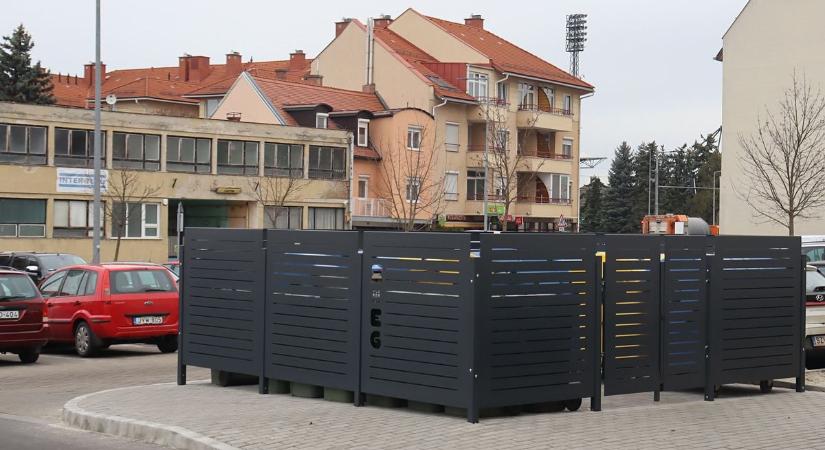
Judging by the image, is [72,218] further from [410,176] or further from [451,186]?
[451,186]

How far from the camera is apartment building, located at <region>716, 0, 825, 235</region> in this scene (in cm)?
5756

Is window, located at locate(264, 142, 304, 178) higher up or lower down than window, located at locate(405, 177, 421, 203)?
higher up

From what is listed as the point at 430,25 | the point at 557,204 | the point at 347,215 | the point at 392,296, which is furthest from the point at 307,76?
the point at 392,296

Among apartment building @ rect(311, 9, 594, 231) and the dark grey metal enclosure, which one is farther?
apartment building @ rect(311, 9, 594, 231)

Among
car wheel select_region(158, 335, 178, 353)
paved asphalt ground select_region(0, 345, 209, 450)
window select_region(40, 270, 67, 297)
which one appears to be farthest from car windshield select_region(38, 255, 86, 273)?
car wheel select_region(158, 335, 178, 353)

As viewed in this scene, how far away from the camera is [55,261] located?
32031mm

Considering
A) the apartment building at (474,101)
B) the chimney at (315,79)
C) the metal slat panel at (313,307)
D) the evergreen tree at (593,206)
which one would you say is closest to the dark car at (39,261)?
the metal slat panel at (313,307)

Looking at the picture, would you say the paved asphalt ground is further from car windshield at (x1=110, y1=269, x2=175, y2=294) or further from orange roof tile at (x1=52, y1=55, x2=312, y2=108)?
orange roof tile at (x1=52, y1=55, x2=312, y2=108)

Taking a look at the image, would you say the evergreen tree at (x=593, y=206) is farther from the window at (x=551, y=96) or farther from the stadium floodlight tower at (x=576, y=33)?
the window at (x=551, y=96)

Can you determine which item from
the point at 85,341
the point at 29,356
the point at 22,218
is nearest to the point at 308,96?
the point at 22,218

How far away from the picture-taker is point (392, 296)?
11773 millimetres

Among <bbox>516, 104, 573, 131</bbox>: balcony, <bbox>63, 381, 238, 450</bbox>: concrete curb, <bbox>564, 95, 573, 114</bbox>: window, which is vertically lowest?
<bbox>63, 381, 238, 450</bbox>: concrete curb

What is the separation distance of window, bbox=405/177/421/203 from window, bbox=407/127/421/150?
7.24 feet

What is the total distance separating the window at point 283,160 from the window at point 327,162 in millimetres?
741
